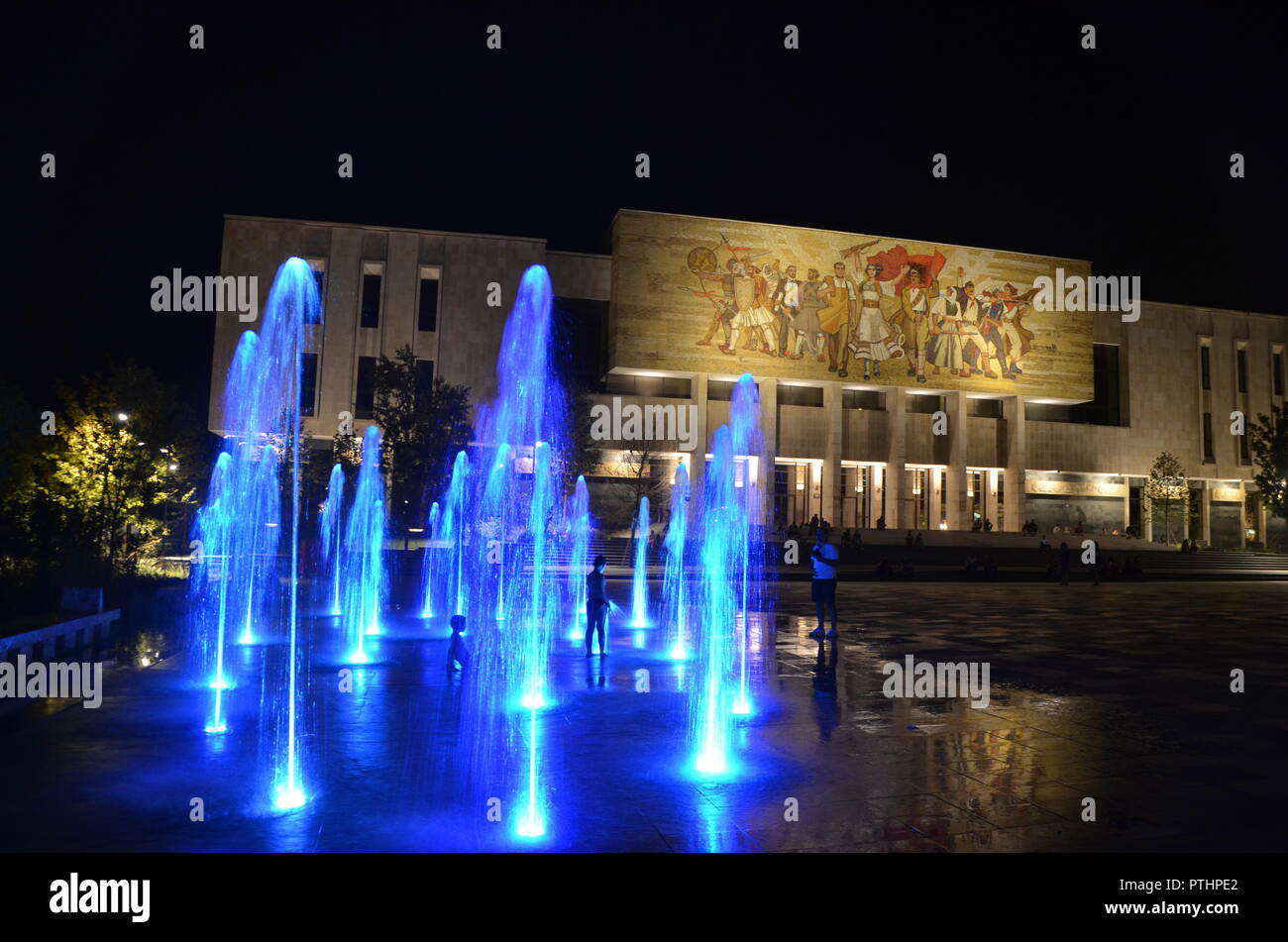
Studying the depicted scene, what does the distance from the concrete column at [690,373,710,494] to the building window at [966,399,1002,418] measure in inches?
777

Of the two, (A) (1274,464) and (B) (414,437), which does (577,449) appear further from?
(A) (1274,464)

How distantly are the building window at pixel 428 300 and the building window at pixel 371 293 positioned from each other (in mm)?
2329

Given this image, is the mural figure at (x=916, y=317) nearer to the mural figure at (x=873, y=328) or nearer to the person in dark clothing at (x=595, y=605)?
the mural figure at (x=873, y=328)

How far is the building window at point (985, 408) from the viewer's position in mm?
53562

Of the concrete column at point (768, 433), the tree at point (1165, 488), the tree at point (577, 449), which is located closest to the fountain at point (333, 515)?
the tree at point (577, 449)

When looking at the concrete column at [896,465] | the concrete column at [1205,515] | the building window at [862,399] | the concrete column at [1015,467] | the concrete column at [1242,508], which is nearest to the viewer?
the concrete column at [896,465]

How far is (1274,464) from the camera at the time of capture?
45.8 metres

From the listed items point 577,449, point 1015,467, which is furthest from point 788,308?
point 1015,467

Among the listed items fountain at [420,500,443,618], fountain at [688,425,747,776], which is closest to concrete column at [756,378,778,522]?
fountain at [688,425,747,776]

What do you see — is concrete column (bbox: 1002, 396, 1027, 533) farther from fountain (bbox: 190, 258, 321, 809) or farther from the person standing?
the person standing

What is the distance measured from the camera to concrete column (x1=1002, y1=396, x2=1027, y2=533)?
166 feet

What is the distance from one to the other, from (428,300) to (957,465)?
34379 mm
